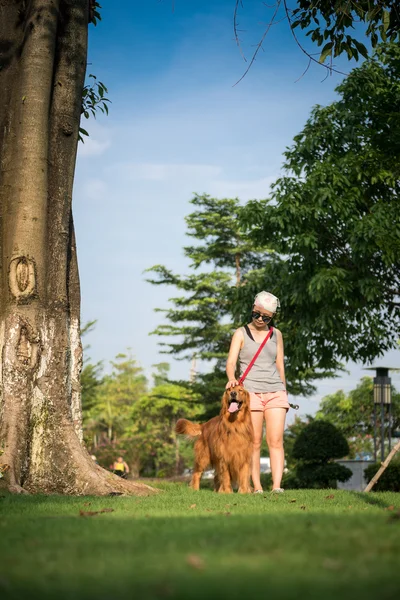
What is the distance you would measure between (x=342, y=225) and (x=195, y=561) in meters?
17.8

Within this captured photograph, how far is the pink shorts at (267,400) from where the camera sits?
9.13 meters

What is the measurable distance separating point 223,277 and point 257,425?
36.8 m

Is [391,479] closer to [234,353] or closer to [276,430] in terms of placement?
[276,430]

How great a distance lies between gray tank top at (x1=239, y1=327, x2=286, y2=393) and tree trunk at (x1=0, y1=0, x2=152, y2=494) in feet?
5.66

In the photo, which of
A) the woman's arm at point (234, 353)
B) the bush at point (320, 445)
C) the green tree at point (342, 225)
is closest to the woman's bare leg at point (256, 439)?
the woman's arm at point (234, 353)

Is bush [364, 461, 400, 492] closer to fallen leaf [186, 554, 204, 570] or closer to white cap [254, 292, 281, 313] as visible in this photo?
white cap [254, 292, 281, 313]

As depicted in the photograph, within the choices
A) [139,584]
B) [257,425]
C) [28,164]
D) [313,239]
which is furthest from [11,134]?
[313,239]

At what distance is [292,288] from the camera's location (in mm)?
20703

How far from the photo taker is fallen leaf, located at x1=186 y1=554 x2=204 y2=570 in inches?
124

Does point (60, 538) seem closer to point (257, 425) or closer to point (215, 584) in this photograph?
point (215, 584)

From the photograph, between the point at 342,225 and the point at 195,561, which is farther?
the point at 342,225

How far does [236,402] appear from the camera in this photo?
29.0 ft

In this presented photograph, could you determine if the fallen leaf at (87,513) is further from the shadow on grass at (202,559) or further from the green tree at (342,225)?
the green tree at (342,225)

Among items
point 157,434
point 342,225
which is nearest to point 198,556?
point 342,225
